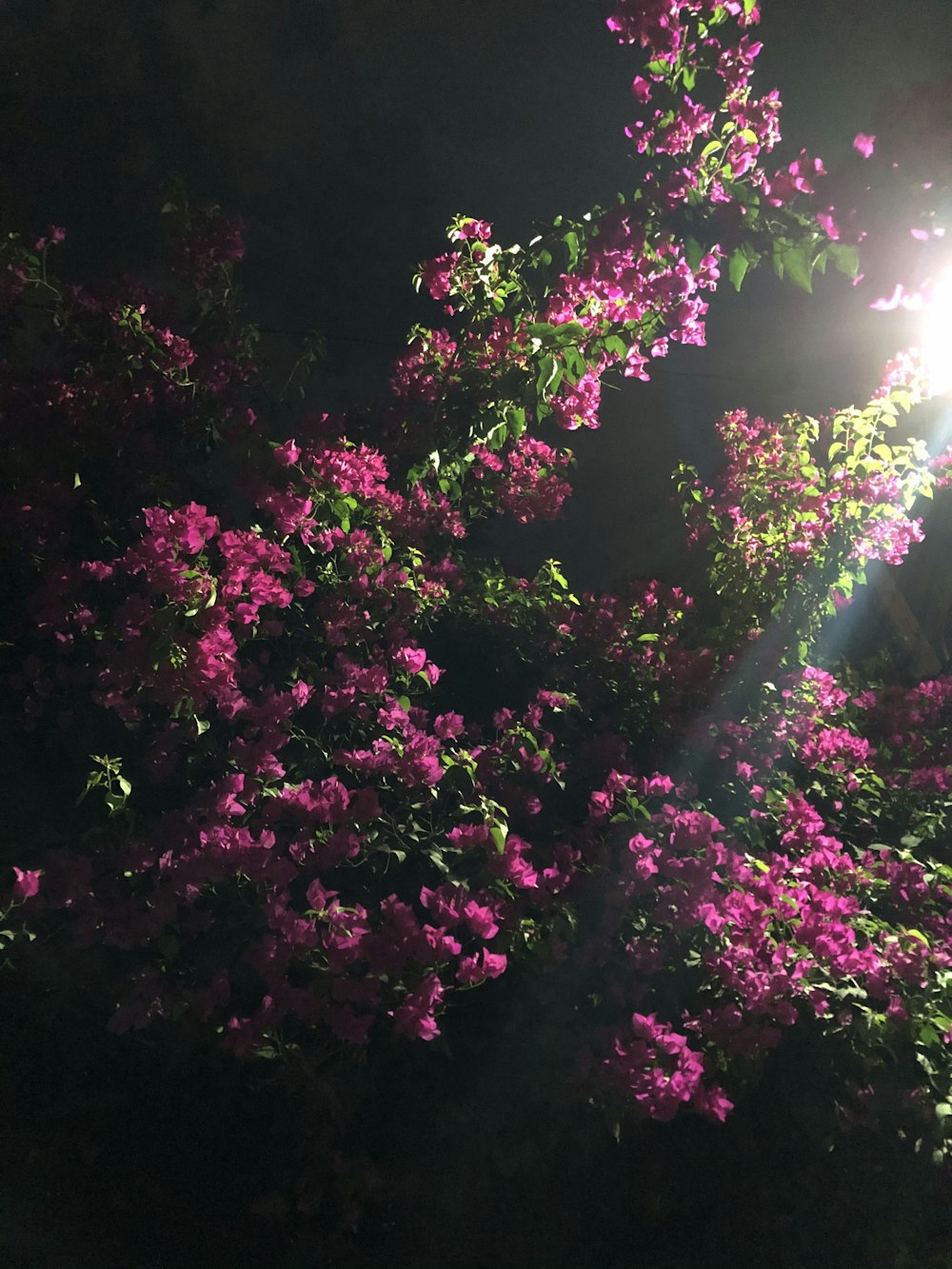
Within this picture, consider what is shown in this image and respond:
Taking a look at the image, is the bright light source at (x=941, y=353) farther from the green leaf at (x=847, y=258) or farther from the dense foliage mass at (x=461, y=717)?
the green leaf at (x=847, y=258)

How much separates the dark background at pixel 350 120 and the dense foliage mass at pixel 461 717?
642 mm

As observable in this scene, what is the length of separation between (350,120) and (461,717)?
8.27 ft

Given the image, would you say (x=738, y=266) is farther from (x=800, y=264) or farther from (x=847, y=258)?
(x=847, y=258)

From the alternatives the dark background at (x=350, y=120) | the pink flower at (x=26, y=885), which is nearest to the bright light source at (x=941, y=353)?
the dark background at (x=350, y=120)

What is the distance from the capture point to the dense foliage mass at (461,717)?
1.74m

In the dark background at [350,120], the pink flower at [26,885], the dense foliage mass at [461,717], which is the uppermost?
the dark background at [350,120]

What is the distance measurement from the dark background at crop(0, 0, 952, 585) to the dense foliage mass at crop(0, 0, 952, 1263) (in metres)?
0.64

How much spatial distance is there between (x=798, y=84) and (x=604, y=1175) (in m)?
3.99

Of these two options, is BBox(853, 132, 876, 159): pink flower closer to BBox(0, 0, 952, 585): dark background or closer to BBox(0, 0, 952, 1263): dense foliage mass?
BBox(0, 0, 952, 1263): dense foliage mass

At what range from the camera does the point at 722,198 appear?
195cm

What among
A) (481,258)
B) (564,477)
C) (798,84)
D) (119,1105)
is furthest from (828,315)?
(119,1105)

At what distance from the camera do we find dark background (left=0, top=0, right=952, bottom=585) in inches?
113

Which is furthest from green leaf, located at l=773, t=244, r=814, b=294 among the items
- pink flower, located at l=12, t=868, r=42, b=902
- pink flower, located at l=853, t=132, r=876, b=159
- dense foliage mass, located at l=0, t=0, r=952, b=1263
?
pink flower, located at l=12, t=868, r=42, b=902

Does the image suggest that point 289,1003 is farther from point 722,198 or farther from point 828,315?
point 828,315
